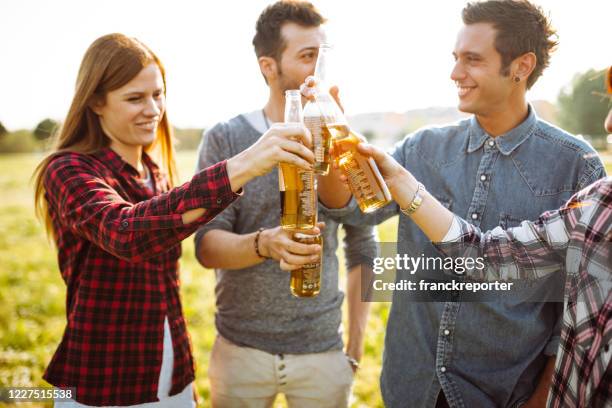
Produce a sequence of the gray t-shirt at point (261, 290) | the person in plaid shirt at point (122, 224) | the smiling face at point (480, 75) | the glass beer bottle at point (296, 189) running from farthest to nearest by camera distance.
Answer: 1. the gray t-shirt at point (261, 290)
2. the smiling face at point (480, 75)
3. the glass beer bottle at point (296, 189)
4. the person in plaid shirt at point (122, 224)

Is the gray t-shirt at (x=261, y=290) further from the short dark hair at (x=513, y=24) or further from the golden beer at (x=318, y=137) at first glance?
the short dark hair at (x=513, y=24)

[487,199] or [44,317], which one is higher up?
[487,199]

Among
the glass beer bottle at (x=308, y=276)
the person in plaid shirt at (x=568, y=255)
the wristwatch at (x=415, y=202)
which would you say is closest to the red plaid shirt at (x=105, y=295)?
the glass beer bottle at (x=308, y=276)

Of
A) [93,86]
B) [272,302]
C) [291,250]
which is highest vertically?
[93,86]

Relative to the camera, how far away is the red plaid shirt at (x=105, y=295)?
7.65ft

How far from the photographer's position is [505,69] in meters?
2.91

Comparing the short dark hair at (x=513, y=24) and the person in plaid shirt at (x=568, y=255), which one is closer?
the person in plaid shirt at (x=568, y=255)

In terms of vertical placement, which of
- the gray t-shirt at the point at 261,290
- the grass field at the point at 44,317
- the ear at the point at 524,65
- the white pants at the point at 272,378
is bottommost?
the grass field at the point at 44,317

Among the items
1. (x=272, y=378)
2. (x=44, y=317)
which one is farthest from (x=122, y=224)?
(x=44, y=317)

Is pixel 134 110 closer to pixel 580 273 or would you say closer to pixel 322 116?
pixel 322 116

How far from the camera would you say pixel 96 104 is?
2.70 meters

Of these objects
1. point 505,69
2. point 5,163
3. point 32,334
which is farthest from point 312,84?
point 5,163

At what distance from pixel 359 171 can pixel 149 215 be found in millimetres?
→ 911

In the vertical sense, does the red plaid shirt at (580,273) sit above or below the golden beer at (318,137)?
below
